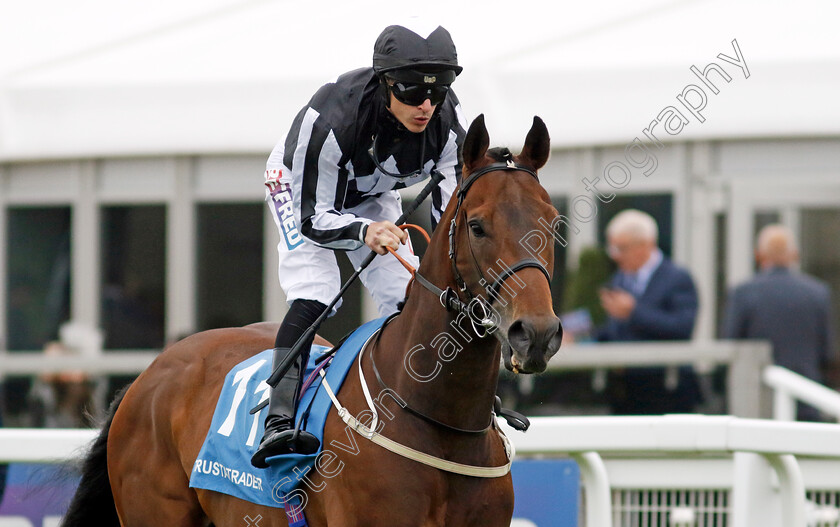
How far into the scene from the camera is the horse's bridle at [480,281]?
3.10m

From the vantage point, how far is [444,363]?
3.42m

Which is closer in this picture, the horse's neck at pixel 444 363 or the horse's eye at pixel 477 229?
the horse's eye at pixel 477 229

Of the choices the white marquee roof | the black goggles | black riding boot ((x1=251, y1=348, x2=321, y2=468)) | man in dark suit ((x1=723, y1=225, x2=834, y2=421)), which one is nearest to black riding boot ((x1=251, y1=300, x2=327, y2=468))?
black riding boot ((x1=251, y1=348, x2=321, y2=468))

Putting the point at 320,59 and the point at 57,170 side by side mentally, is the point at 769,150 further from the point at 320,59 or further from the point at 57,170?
the point at 57,170

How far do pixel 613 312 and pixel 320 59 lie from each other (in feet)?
10.4

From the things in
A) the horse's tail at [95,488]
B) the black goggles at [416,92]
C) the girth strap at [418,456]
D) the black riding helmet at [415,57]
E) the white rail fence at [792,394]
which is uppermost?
the black riding helmet at [415,57]

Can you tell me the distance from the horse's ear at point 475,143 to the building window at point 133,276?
6.70 metres

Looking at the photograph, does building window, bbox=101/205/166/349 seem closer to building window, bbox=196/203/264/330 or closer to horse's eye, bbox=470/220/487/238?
building window, bbox=196/203/264/330

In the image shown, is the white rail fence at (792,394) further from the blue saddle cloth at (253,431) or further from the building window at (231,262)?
the building window at (231,262)

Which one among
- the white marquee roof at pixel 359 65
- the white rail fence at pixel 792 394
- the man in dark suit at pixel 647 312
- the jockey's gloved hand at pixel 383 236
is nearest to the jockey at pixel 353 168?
the jockey's gloved hand at pixel 383 236

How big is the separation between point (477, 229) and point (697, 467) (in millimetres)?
1871

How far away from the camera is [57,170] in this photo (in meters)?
9.80

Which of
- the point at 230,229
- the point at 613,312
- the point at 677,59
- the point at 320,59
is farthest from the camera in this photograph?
the point at 230,229

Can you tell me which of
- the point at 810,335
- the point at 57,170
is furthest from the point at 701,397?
the point at 57,170
